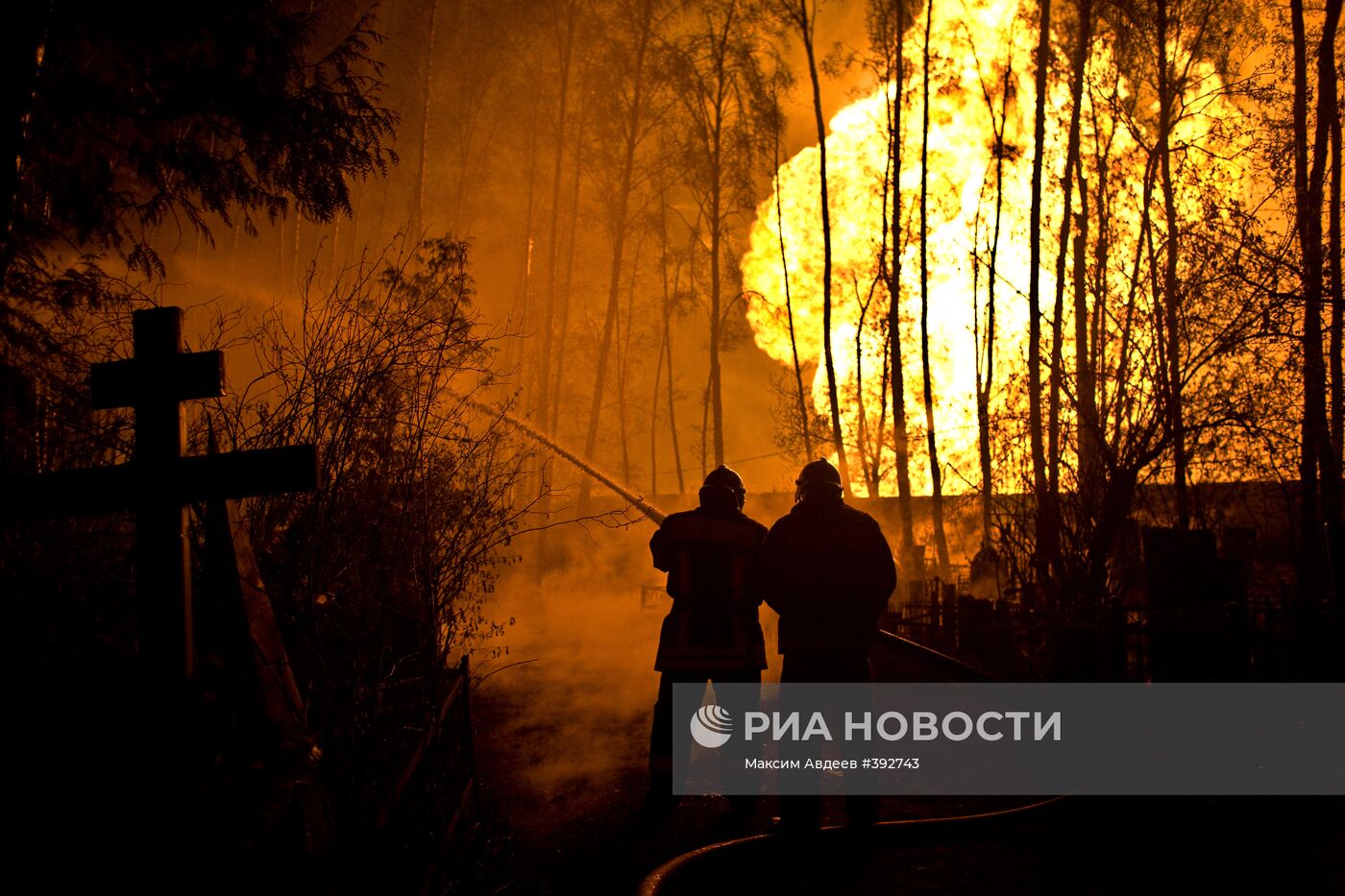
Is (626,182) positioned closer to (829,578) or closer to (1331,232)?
(1331,232)

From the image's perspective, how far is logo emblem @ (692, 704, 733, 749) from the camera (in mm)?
6086

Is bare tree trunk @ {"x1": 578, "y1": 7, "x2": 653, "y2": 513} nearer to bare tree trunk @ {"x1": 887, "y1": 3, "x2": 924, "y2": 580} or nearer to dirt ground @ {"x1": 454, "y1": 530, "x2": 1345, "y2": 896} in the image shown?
bare tree trunk @ {"x1": 887, "y1": 3, "x2": 924, "y2": 580}

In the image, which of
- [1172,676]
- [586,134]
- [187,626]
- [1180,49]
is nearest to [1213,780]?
[1172,676]

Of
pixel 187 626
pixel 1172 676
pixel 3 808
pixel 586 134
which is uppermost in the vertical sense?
pixel 586 134

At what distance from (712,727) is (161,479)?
453 cm

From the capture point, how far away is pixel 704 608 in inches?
211

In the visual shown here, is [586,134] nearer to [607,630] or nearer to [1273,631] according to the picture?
[607,630]

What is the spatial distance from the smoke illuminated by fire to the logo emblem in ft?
30.4

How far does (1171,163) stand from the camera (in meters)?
17.4

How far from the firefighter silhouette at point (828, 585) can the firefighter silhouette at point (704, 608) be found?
17.9 inches

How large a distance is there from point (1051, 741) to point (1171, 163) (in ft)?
51.5

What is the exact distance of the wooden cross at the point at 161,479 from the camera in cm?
258

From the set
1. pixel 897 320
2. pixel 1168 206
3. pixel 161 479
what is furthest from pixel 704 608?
pixel 1168 206

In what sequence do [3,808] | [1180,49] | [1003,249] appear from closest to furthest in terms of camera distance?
[3,808] < [1180,49] < [1003,249]
